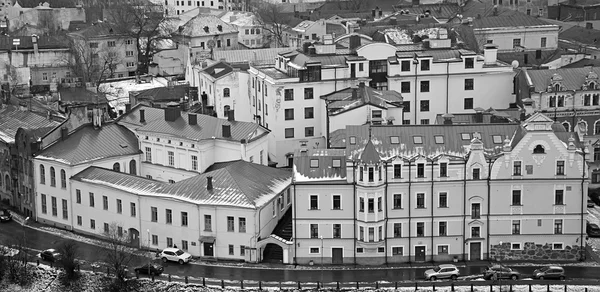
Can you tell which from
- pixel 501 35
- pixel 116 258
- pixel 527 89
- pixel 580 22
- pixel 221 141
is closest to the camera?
pixel 116 258

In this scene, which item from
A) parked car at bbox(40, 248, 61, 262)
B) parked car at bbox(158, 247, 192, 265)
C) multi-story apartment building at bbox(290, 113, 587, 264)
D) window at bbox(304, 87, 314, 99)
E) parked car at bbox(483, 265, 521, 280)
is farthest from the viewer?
window at bbox(304, 87, 314, 99)

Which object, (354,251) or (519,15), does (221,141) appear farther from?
(519,15)

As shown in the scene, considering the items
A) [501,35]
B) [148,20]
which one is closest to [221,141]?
[501,35]

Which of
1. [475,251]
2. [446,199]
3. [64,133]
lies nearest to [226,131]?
[64,133]

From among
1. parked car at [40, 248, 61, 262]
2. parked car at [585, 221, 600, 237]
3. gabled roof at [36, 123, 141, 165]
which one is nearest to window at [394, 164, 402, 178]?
parked car at [585, 221, 600, 237]

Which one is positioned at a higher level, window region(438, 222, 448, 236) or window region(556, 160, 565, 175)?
window region(556, 160, 565, 175)

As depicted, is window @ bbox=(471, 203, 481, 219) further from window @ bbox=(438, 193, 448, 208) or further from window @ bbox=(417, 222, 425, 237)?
window @ bbox=(417, 222, 425, 237)

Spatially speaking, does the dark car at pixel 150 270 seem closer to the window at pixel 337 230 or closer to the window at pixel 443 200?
the window at pixel 337 230

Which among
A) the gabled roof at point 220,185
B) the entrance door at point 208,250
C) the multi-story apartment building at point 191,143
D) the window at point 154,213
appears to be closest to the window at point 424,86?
the multi-story apartment building at point 191,143
